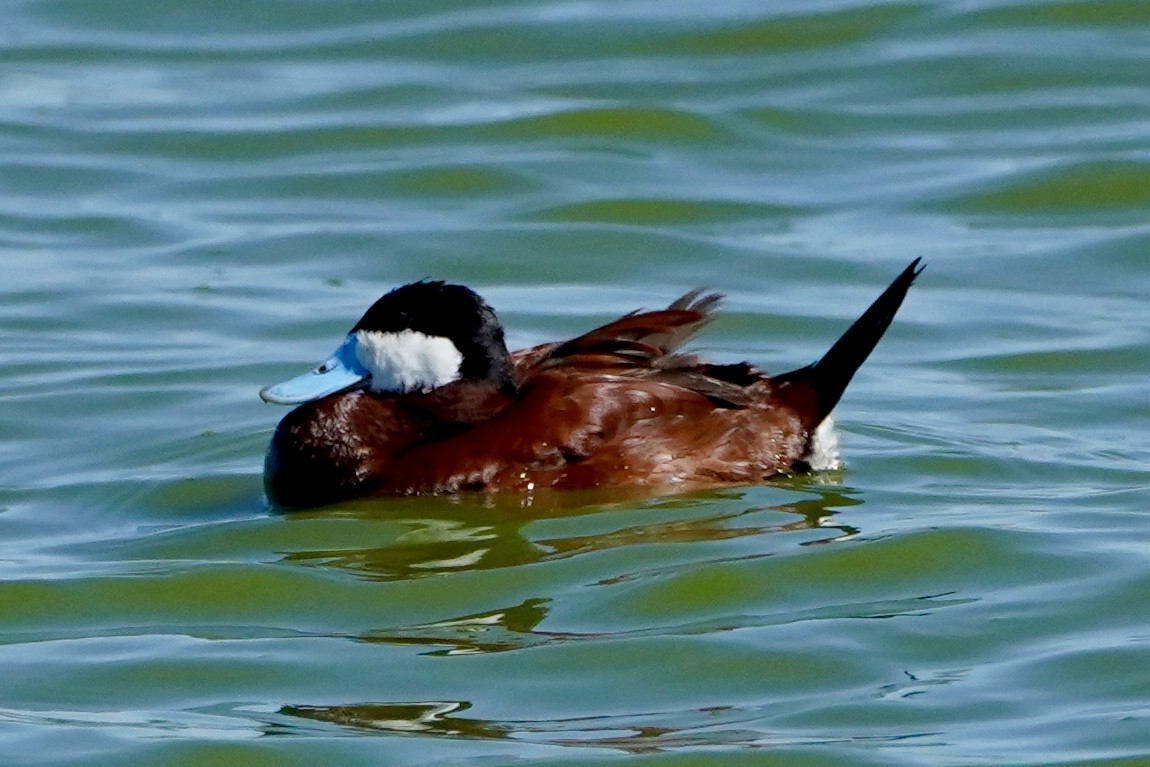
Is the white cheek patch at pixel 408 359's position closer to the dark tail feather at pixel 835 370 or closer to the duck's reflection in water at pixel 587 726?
the dark tail feather at pixel 835 370

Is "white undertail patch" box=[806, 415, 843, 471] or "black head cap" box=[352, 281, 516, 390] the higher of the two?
"black head cap" box=[352, 281, 516, 390]

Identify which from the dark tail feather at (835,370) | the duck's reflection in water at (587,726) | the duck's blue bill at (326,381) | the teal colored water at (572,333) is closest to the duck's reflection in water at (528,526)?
the teal colored water at (572,333)

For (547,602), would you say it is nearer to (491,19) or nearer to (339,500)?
(339,500)

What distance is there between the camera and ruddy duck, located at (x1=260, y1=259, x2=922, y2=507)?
8.24m

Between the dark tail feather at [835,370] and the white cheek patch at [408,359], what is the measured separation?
1169 mm

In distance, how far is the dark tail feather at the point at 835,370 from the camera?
27.6 feet

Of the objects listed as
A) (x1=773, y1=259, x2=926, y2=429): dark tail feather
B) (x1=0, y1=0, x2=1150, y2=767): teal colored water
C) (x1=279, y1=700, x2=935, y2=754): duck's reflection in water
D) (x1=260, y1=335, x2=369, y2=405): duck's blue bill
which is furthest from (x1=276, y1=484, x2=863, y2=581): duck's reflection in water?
(x1=279, y1=700, x2=935, y2=754): duck's reflection in water

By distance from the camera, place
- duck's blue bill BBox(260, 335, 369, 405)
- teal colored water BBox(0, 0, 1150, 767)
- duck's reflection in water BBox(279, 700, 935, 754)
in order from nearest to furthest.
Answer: duck's reflection in water BBox(279, 700, 935, 754) → teal colored water BBox(0, 0, 1150, 767) → duck's blue bill BBox(260, 335, 369, 405)

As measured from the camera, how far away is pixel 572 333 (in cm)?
1100

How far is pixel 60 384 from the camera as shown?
10.4 metres

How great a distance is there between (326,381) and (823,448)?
177 centimetres

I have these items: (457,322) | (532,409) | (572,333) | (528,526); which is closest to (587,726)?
(528,526)

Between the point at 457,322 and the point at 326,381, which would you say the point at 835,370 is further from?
the point at 326,381

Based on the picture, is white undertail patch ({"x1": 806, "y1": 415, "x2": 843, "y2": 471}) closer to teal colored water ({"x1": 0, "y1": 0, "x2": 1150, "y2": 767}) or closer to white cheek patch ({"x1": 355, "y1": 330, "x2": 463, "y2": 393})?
teal colored water ({"x1": 0, "y1": 0, "x2": 1150, "y2": 767})
